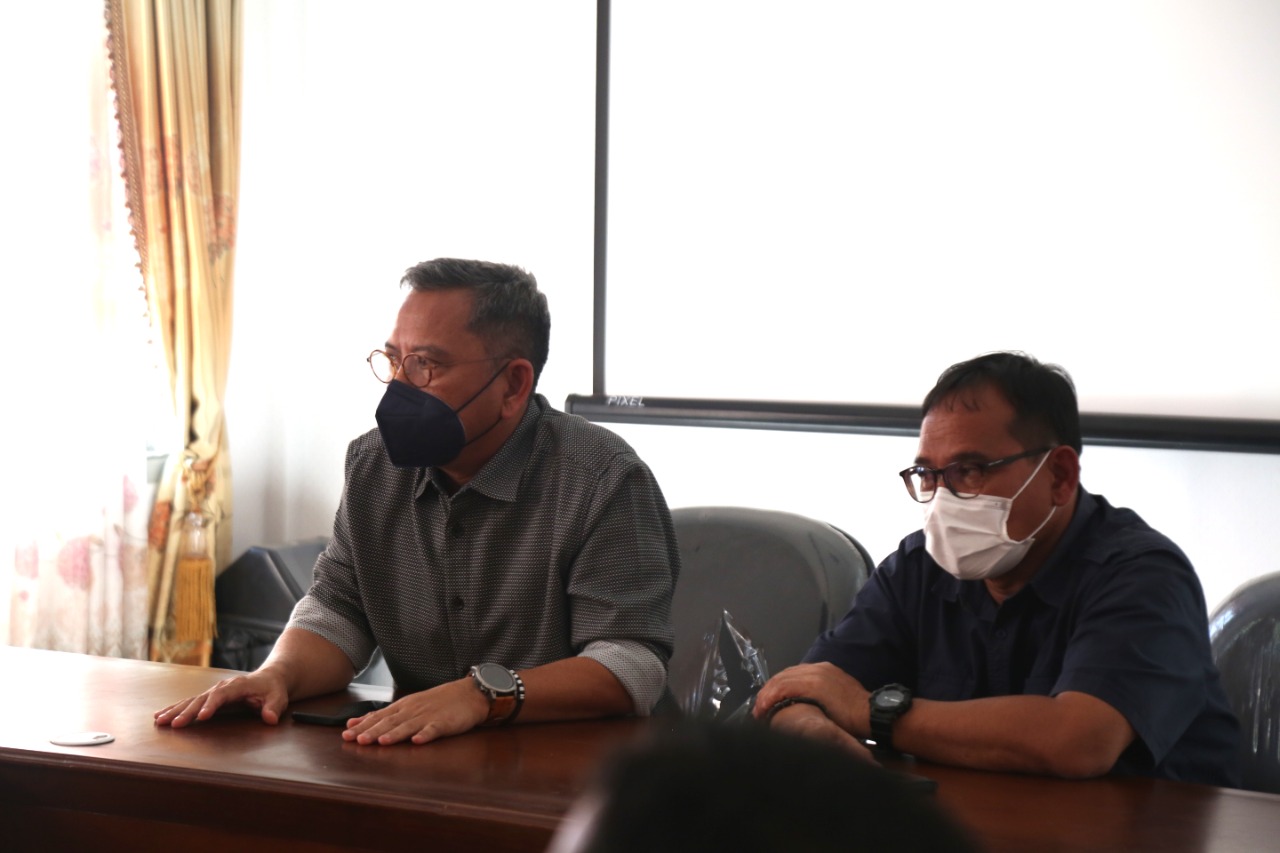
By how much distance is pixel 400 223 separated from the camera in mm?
3781

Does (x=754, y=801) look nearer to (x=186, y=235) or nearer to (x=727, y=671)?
(x=727, y=671)

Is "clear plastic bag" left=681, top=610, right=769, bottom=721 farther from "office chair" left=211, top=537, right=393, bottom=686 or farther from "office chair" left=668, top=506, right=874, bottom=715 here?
"office chair" left=211, top=537, right=393, bottom=686

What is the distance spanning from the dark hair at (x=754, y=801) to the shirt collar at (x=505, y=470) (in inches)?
61.6

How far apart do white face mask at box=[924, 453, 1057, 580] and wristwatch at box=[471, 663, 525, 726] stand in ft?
2.03

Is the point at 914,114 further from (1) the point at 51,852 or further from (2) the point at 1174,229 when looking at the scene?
(1) the point at 51,852

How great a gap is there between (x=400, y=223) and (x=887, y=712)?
2.64 metres

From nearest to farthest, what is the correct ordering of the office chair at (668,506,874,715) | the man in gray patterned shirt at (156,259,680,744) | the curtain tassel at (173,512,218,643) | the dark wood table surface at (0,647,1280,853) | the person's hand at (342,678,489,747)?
1. the dark wood table surface at (0,647,1280,853)
2. the person's hand at (342,678,489,747)
3. the man in gray patterned shirt at (156,259,680,744)
4. the office chair at (668,506,874,715)
5. the curtain tassel at (173,512,218,643)

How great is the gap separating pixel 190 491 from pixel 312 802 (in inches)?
95.0

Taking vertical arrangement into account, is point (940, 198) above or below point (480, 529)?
above

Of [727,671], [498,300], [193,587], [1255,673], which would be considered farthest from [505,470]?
[193,587]

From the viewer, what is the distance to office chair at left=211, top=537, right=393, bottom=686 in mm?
3535

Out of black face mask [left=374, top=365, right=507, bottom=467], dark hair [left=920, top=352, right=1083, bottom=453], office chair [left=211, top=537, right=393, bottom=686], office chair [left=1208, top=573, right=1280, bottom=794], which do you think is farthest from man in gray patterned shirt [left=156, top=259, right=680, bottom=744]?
office chair [left=211, top=537, right=393, bottom=686]

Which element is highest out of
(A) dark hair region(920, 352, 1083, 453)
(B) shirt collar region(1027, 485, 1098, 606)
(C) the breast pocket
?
(A) dark hair region(920, 352, 1083, 453)

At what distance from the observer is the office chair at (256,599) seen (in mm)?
3535
